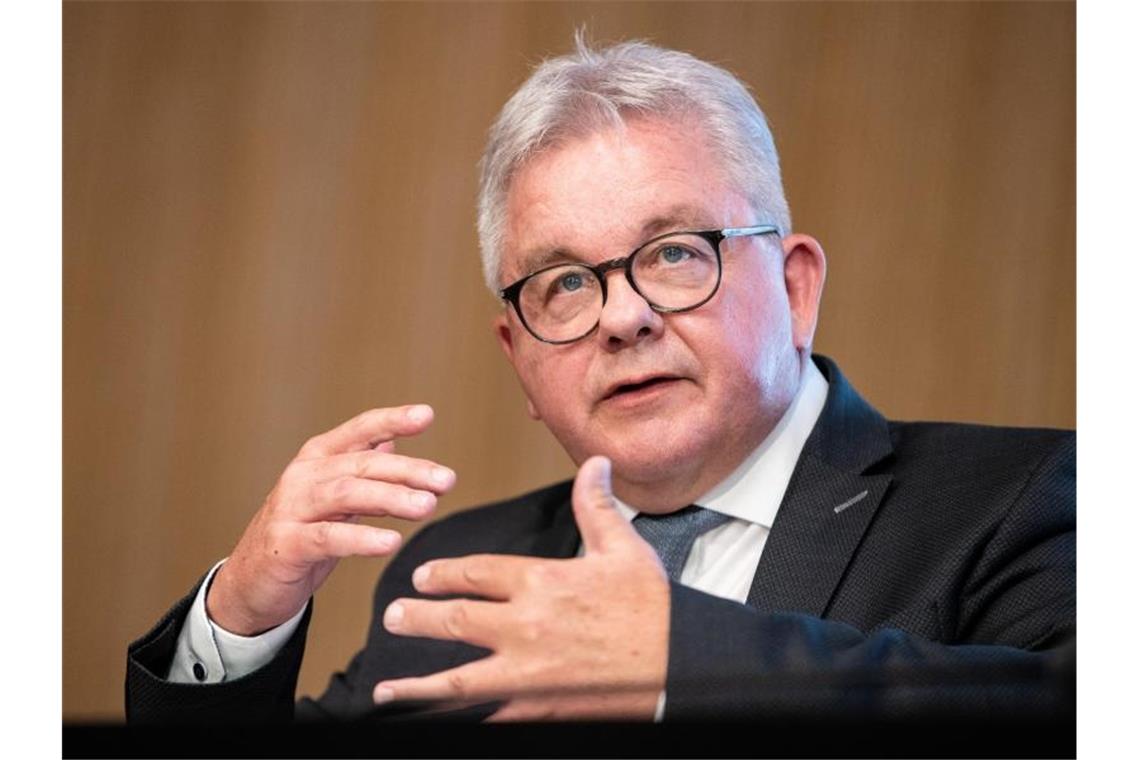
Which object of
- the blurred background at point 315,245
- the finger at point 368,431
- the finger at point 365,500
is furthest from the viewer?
the blurred background at point 315,245

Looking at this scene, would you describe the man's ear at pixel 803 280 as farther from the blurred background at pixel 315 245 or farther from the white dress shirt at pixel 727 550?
the blurred background at pixel 315 245

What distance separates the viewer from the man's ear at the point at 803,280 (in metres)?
1.72

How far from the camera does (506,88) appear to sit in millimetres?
2619

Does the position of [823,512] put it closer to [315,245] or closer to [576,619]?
[576,619]

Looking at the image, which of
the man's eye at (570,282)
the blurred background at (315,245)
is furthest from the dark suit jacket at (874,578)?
the blurred background at (315,245)

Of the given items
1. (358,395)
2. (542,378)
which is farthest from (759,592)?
(358,395)

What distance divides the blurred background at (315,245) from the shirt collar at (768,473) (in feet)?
2.83

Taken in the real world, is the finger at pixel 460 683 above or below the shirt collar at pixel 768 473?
below

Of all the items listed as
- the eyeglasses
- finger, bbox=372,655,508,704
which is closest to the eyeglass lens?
the eyeglasses

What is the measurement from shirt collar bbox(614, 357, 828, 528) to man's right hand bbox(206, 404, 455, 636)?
39 cm

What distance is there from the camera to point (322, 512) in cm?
139

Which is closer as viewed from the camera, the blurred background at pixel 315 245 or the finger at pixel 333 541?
the finger at pixel 333 541
